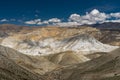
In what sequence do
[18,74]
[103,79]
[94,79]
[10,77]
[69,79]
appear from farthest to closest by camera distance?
1. [69,79]
2. [94,79]
3. [103,79]
4. [18,74]
5. [10,77]

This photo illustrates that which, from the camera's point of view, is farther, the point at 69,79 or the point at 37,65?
the point at 37,65

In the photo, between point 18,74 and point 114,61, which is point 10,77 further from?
point 114,61

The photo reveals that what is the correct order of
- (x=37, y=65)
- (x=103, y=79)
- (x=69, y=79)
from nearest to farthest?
(x=103, y=79) < (x=69, y=79) < (x=37, y=65)

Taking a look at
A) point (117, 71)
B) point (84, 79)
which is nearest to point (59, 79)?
point (84, 79)

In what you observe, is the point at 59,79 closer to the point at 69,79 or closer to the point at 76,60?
the point at 69,79

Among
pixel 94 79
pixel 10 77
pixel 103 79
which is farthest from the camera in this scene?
pixel 94 79

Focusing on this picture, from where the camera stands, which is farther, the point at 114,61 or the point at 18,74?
the point at 114,61

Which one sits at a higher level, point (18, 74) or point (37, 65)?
point (18, 74)

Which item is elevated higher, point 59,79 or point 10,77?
point 10,77

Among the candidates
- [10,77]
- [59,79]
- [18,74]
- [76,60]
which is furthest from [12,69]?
[76,60]
